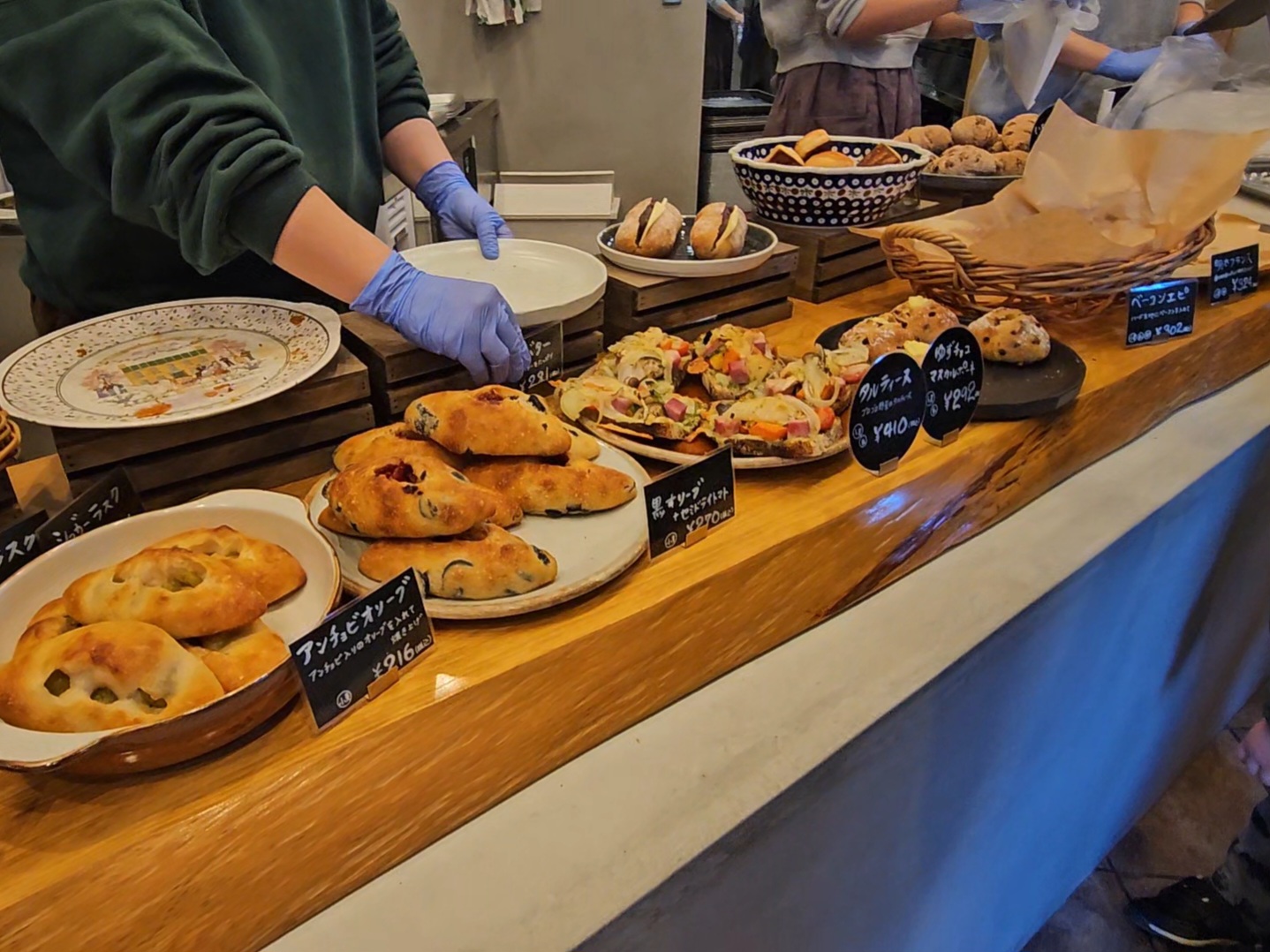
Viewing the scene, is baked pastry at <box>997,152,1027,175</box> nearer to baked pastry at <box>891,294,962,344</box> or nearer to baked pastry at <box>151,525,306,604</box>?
baked pastry at <box>891,294,962,344</box>

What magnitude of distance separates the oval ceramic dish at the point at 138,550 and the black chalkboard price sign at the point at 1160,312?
4.45 feet

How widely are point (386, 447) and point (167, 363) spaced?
282 mm

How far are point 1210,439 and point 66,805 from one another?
5.50 ft

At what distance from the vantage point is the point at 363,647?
2.43 feet

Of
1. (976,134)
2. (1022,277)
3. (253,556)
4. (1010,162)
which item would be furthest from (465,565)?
(976,134)

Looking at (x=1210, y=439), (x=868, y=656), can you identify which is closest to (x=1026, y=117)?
(x=1210, y=439)

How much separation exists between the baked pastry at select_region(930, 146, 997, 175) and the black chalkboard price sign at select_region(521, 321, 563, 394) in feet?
3.82

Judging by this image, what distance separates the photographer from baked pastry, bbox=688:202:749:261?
1.40 metres

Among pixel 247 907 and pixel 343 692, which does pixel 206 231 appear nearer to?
pixel 343 692

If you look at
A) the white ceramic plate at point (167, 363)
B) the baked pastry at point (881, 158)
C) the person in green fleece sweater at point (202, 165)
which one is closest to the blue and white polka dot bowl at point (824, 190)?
the baked pastry at point (881, 158)

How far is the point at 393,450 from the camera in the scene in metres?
0.94

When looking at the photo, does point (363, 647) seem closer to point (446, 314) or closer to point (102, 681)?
point (102, 681)

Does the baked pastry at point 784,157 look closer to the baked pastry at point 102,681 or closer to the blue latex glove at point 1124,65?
the baked pastry at point 102,681

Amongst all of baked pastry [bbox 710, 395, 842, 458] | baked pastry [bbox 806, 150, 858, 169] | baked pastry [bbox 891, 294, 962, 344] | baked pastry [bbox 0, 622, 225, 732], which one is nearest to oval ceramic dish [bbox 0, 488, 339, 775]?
Answer: baked pastry [bbox 0, 622, 225, 732]
